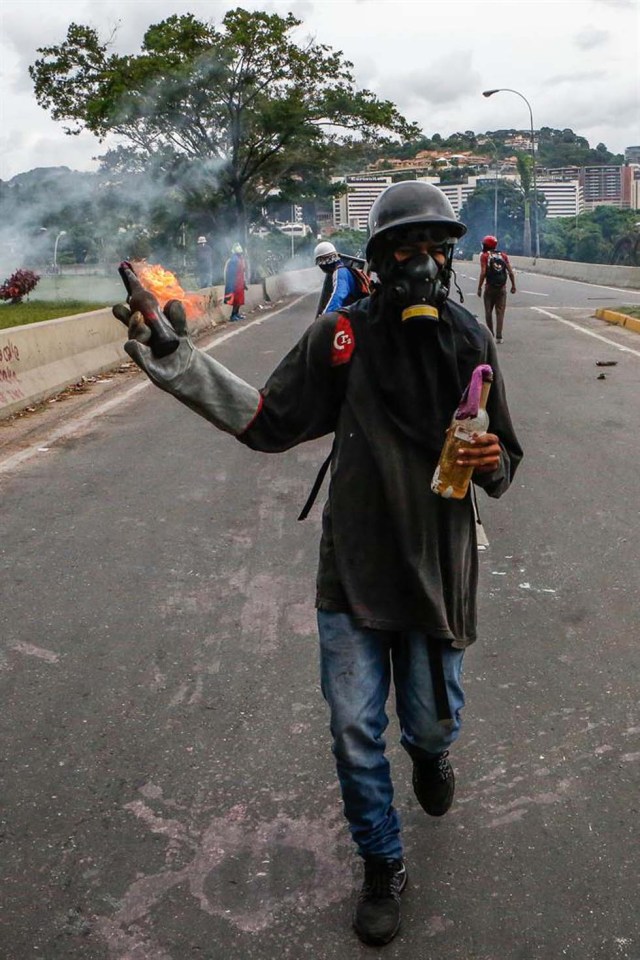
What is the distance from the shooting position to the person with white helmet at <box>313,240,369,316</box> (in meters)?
8.99

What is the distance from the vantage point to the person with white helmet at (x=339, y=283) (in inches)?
354

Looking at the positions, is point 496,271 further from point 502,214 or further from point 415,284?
point 502,214

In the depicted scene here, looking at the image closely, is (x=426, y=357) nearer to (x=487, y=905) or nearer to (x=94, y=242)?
(x=487, y=905)

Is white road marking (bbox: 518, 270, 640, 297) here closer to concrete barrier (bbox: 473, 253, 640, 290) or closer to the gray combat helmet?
concrete barrier (bbox: 473, 253, 640, 290)

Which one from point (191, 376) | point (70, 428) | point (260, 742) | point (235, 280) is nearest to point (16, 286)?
point (235, 280)

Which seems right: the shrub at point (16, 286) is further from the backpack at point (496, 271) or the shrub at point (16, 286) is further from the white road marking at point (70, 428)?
the backpack at point (496, 271)

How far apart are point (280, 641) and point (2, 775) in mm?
1447

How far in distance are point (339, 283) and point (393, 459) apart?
21.4 ft

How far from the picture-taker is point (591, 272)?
37.1 meters

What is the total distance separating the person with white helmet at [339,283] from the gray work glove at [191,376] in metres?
6.00

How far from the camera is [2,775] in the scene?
3.58 meters

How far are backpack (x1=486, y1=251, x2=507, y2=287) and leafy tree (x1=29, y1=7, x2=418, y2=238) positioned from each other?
20.7 metres

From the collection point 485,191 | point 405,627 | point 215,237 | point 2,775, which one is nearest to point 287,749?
point 2,775

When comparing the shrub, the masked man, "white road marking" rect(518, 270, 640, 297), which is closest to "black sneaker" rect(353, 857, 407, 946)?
the masked man
